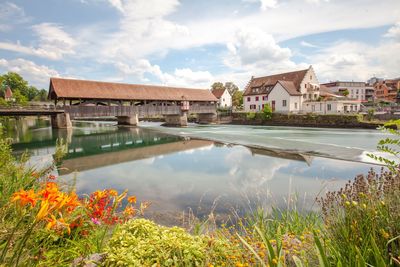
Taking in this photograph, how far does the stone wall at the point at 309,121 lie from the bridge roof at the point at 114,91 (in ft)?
24.0

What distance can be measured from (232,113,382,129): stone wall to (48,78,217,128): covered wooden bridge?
6.44 m

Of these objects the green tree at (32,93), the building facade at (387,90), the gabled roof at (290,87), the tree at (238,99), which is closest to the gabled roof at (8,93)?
the green tree at (32,93)

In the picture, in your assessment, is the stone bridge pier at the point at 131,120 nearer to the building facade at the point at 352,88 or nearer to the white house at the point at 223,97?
the white house at the point at 223,97

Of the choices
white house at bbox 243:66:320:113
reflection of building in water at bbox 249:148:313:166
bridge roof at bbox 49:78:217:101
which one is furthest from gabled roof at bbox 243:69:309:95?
reflection of building in water at bbox 249:148:313:166

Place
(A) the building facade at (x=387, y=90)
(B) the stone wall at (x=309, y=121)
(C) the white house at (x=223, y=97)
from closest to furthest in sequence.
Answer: (B) the stone wall at (x=309, y=121) < (C) the white house at (x=223, y=97) < (A) the building facade at (x=387, y=90)

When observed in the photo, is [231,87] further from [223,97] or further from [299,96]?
[299,96]

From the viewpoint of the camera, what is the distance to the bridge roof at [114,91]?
77.2ft

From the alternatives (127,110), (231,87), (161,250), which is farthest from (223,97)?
(161,250)

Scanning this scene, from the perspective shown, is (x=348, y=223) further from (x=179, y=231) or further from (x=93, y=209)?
(x=93, y=209)

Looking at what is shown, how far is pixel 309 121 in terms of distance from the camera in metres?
28.0

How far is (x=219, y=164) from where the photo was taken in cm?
935

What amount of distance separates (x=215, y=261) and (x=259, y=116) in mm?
32274

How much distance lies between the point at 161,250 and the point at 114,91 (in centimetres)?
2738

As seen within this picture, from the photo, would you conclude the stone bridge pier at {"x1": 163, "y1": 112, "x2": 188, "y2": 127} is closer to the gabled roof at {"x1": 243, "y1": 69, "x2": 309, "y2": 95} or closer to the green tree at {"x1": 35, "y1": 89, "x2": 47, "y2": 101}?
the gabled roof at {"x1": 243, "y1": 69, "x2": 309, "y2": 95}
